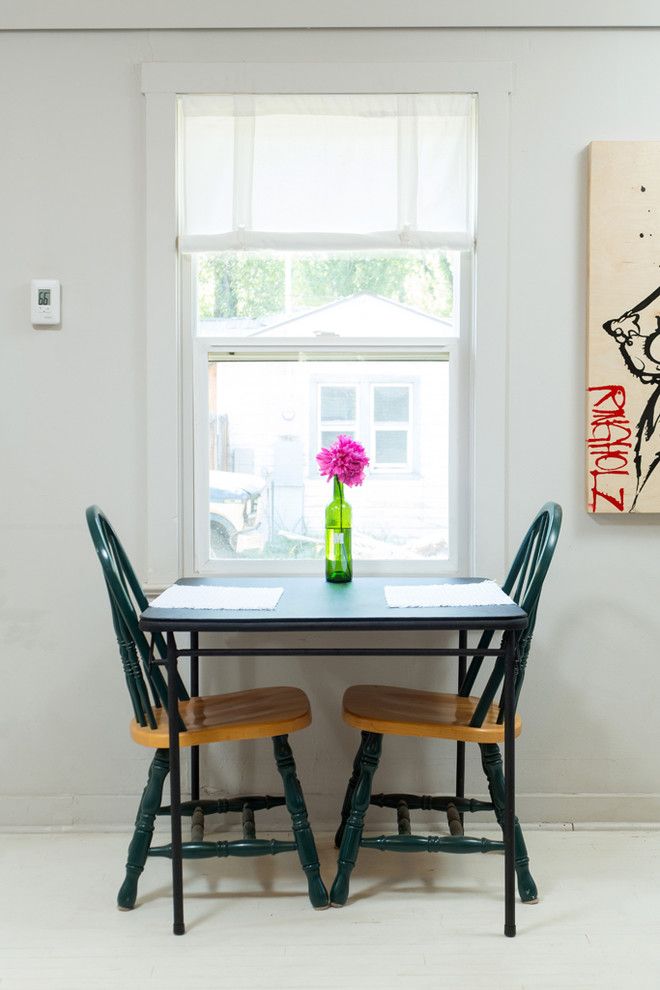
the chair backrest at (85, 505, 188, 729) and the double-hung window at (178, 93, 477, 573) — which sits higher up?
the double-hung window at (178, 93, 477, 573)

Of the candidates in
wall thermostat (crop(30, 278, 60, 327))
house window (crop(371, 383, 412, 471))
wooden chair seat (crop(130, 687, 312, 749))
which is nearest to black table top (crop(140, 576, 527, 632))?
wooden chair seat (crop(130, 687, 312, 749))

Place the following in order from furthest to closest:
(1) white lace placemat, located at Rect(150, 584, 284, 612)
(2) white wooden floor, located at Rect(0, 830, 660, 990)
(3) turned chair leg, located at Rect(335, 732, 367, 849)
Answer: (3) turned chair leg, located at Rect(335, 732, 367, 849)
(1) white lace placemat, located at Rect(150, 584, 284, 612)
(2) white wooden floor, located at Rect(0, 830, 660, 990)

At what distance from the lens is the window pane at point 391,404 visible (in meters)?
2.79

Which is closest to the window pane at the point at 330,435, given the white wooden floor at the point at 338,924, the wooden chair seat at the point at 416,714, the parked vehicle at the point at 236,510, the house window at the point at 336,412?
the house window at the point at 336,412

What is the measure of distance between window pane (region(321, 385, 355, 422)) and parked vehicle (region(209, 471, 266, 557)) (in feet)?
0.96

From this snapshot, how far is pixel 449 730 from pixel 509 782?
0.59ft

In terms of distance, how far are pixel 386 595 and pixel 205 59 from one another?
1.64 m

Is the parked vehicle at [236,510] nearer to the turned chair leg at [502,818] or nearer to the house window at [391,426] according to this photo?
the house window at [391,426]

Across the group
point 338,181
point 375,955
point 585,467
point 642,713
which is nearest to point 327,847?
point 375,955

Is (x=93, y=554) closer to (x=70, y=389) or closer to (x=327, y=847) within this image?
(x=70, y=389)

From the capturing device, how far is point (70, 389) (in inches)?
108

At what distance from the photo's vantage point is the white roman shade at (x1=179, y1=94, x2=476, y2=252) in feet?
8.77

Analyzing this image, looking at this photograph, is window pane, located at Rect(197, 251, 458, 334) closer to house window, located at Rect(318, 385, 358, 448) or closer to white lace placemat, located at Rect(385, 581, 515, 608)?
house window, located at Rect(318, 385, 358, 448)

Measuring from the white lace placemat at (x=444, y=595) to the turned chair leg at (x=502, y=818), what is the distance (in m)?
0.37
